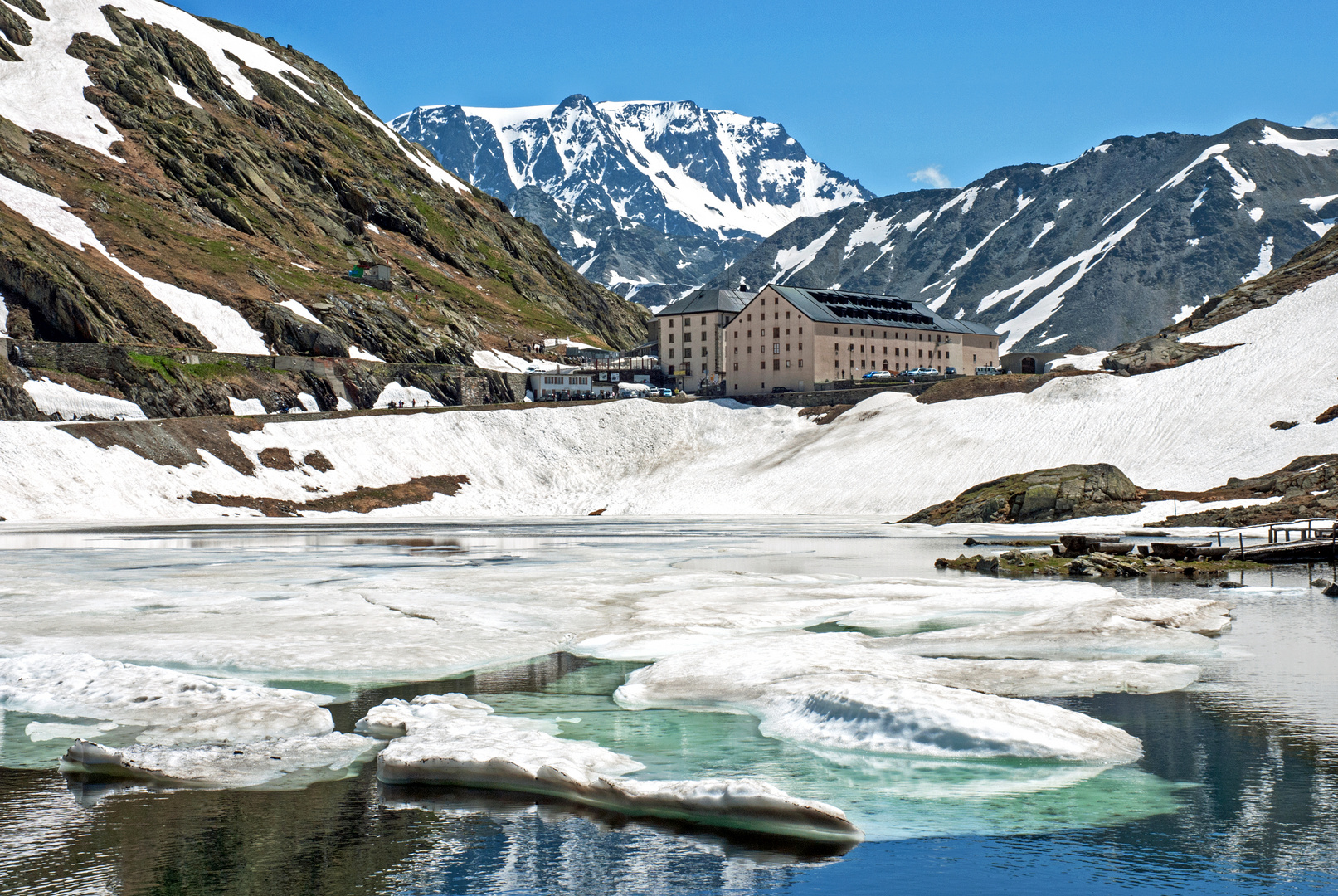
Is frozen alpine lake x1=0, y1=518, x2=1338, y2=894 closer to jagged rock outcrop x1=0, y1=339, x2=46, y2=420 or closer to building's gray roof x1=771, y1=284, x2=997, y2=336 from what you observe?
jagged rock outcrop x1=0, y1=339, x2=46, y2=420

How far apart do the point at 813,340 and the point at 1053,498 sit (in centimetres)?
5983

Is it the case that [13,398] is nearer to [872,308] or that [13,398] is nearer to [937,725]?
[937,725]

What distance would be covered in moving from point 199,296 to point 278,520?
51.4 metres

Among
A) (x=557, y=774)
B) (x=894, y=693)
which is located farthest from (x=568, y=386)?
(x=557, y=774)

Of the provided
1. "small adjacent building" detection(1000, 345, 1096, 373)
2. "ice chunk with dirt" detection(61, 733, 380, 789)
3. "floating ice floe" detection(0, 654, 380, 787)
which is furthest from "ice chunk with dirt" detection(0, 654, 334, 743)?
"small adjacent building" detection(1000, 345, 1096, 373)

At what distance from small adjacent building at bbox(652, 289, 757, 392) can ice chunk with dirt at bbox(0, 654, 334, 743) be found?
125 m

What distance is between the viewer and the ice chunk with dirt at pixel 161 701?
19.5m

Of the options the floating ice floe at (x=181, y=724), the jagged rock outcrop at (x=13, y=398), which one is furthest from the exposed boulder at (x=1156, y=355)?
the floating ice floe at (x=181, y=724)

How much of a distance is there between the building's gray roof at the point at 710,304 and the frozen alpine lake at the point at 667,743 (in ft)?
382

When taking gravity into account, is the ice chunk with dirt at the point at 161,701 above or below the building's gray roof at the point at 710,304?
below

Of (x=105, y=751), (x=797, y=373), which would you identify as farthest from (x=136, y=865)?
(x=797, y=373)

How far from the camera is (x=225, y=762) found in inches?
690

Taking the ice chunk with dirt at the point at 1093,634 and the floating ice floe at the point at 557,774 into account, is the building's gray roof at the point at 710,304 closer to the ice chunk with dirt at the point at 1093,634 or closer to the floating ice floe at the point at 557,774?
the ice chunk with dirt at the point at 1093,634

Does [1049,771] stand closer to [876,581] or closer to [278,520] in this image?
[876,581]
